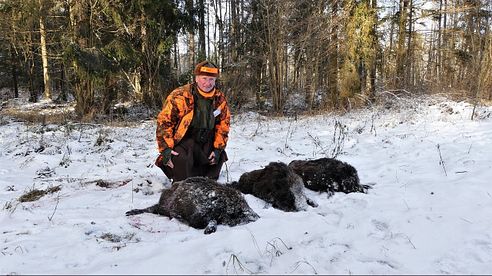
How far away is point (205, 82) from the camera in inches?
186

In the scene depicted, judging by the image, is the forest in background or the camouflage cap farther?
the forest in background

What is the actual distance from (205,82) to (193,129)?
24.4 inches

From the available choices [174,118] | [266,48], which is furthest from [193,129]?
[266,48]

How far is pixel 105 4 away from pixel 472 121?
447 inches

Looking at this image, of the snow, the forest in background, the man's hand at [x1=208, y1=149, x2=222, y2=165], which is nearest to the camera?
the snow

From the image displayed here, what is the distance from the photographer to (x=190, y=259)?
2.61 metres

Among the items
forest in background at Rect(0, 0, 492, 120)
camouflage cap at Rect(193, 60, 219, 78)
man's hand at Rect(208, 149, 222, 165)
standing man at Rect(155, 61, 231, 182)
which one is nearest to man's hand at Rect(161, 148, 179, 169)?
standing man at Rect(155, 61, 231, 182)

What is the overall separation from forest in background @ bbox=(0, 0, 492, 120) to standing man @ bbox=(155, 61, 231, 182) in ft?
28.0

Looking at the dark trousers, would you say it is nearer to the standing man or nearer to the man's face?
the standing man

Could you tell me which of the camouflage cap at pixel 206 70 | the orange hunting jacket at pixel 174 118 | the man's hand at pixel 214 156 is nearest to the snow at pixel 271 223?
the man's hand at pixel 214 156

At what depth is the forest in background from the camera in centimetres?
1314

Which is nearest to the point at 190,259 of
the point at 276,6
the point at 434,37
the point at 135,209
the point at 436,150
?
the point at 135,209

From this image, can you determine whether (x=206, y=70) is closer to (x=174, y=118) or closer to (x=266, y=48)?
(x=174, y=118)

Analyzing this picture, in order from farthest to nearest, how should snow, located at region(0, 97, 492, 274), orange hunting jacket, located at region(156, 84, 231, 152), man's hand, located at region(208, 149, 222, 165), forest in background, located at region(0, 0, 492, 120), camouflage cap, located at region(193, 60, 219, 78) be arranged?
1. forest in background, located at region(0, 0, 492, 120)
2. man's hand, located at region(208, 149, 222, 165)
3. orange hunting jacket, located at region(156, 84, 231, 152)
4. camouflage cap, located at region(193, 60, 219, 78)
5. snow, located at region(0, 97, 492, 274)
